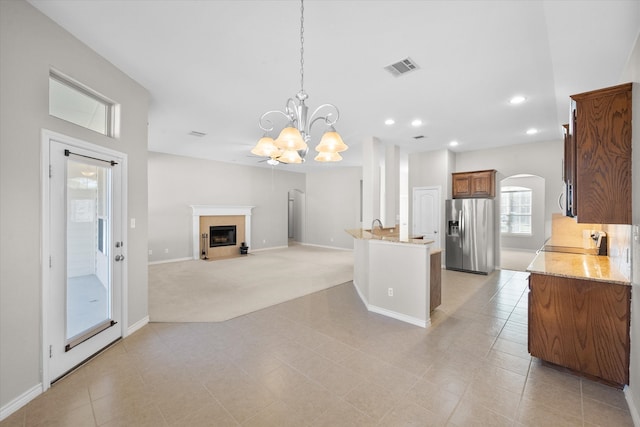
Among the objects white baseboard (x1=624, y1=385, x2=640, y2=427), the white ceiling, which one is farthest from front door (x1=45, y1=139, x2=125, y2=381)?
white baseboard (x1=624, y1=385, x2=640, y2=427)

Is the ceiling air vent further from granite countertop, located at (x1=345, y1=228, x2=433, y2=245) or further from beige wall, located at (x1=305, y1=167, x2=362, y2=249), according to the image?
beige wall, located at (x1=305, y1=167, x2=362, y2=249)

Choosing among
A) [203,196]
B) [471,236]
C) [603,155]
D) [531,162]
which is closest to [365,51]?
[603,155]

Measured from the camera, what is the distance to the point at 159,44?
2.50m

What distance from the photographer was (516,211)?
9500 millimetres

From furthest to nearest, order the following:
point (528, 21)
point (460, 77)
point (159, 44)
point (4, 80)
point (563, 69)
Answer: point (460, 77), point (563, 69), point (159, 44), point (528, 21), point (4, 80)

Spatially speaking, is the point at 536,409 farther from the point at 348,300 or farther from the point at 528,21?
the point at 528,21

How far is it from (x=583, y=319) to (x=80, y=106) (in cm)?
486

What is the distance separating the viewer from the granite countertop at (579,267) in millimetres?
2206

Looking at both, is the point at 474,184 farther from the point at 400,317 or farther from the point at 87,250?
the point at 87,250

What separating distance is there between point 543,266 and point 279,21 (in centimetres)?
328

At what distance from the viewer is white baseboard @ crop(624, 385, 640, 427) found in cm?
175

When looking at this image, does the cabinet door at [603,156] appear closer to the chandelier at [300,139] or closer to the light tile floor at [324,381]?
the light tile floor at [324,381]

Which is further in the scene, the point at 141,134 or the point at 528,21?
the point at 141,134

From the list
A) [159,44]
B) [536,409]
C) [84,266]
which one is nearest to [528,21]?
[536,409]
